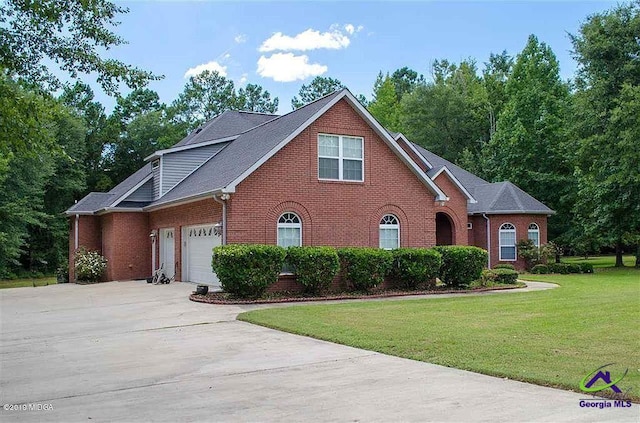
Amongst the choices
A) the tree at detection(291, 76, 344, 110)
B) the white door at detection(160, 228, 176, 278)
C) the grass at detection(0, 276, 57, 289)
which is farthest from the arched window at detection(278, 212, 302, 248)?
the tree at detection(291, 76, 344, 110)

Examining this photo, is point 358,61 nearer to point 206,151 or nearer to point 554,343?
point 206,151

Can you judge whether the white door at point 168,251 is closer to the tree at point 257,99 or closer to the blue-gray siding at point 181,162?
the blue-gray siding at point 181,162

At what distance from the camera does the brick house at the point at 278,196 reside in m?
18.7

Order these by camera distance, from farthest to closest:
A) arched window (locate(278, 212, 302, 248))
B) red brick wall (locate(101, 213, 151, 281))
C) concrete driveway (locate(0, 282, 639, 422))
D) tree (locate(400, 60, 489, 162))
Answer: tree (locate(400, 60, 489, 162)) → red brick wall (locate(101, 213, 151, 281)) → arched window (locate(278, 212, 302, 248)) → concrete driveway (locate(0, 282, 639, 422))

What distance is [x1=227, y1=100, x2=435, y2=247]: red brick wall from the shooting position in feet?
60.3

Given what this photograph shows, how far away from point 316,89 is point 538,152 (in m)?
31.8

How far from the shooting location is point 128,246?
26172 millimetres

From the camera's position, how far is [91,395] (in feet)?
22.1

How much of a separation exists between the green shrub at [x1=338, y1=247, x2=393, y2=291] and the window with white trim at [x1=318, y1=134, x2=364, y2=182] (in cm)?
288

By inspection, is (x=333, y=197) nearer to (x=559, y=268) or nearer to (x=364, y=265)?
(x=364, y=265)

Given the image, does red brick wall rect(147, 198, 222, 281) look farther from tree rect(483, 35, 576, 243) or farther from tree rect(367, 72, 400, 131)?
tree rect(367, 72, 400, 131)

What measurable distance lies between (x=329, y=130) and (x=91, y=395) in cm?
1431

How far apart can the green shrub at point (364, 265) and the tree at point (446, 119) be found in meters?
38.4

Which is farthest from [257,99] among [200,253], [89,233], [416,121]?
[200,253]
